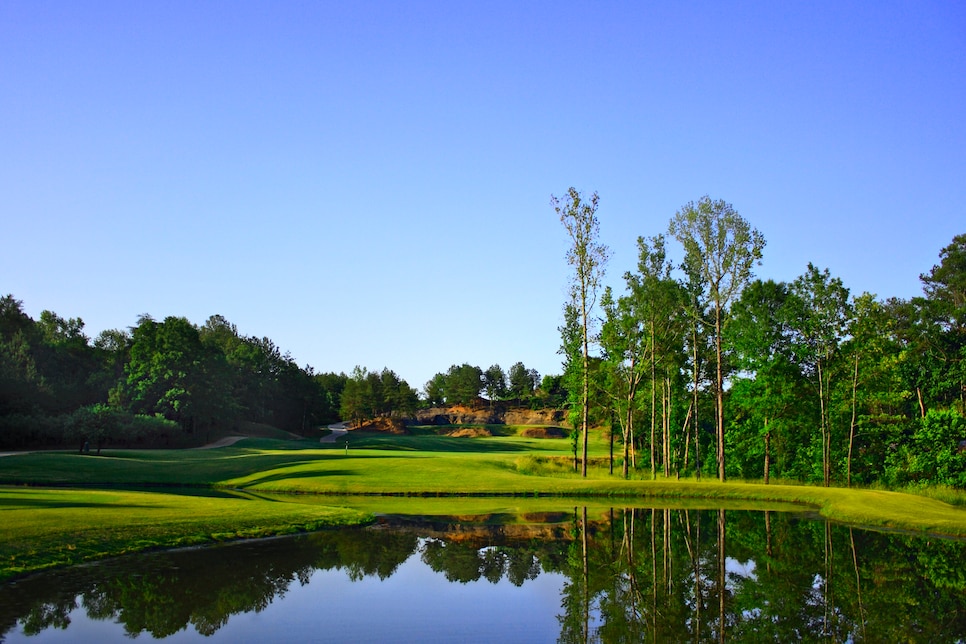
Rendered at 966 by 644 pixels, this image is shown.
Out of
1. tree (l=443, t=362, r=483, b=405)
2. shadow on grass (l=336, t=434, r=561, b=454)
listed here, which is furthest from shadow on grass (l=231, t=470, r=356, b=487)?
tree (l=443, t=362, r=483, b=405)

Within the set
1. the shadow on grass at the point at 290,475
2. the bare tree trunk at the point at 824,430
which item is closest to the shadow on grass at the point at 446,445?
the shadow on grass at the point at 290,475

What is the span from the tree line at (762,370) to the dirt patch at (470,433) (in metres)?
64.1

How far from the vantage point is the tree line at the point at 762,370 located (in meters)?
48.4

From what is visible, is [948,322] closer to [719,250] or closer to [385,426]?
[719,250]

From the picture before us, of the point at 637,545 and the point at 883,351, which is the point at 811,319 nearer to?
the point at 883,351

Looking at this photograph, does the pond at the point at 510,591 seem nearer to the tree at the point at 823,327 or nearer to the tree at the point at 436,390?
the tree at the point at 823,327

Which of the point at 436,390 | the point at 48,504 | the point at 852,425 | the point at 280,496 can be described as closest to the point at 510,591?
the point at 48,504

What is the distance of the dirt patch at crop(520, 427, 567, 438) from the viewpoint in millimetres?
127562

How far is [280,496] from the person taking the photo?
40719 millimetres

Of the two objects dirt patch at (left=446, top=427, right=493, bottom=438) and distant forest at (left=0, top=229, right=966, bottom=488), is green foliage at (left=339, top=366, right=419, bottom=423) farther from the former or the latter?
distant forest at (left=0, top=229, right=966, bottom=488)

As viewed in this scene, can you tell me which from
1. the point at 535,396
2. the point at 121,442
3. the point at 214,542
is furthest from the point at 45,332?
the point at 214,542

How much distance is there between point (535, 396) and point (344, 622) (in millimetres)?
134910

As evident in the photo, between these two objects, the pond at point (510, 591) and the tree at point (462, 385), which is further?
the tree at point (462, 385)

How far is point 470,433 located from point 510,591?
108m
